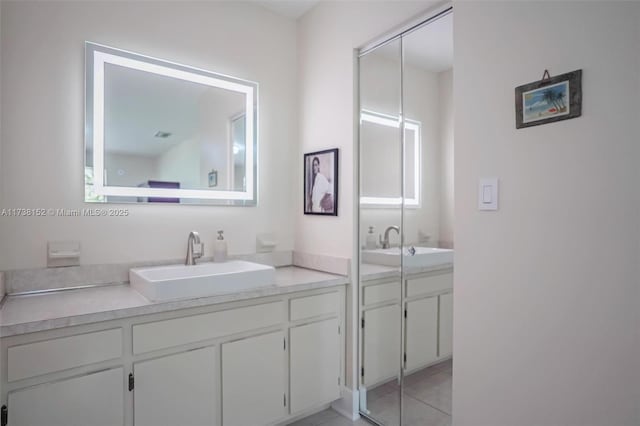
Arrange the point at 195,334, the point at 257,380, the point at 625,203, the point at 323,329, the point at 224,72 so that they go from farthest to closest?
the point at 224,72 < the point at 323,329 < the point at 257,380 < the point at 195,334 < the point at 625,203

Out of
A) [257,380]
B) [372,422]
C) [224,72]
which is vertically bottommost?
[372,422]

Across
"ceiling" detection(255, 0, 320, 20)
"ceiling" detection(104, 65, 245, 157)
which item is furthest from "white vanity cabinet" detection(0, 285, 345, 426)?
"ceiling" detection(255, 0, 320, 20)

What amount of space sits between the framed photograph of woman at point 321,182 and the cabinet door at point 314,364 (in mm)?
730

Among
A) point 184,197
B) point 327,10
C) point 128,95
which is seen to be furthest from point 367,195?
point 128,95

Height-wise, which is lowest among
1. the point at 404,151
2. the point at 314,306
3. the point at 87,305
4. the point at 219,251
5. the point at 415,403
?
the point at 415,403

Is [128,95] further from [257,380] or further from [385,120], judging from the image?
[257,380]

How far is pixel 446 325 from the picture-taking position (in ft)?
5.62

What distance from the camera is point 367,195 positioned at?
222cm

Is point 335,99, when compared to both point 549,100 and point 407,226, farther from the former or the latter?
point 549,100

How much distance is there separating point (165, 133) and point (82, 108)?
Answer: 418 millimetres

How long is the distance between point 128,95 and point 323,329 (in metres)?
1.72

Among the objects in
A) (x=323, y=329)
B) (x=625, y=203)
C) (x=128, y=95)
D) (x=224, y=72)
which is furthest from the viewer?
(x=224, y=72)

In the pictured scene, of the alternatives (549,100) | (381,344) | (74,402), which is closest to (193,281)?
(74,402)

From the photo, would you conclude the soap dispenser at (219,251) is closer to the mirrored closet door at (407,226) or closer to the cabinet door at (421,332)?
the mirrored closet door at (407,226)
